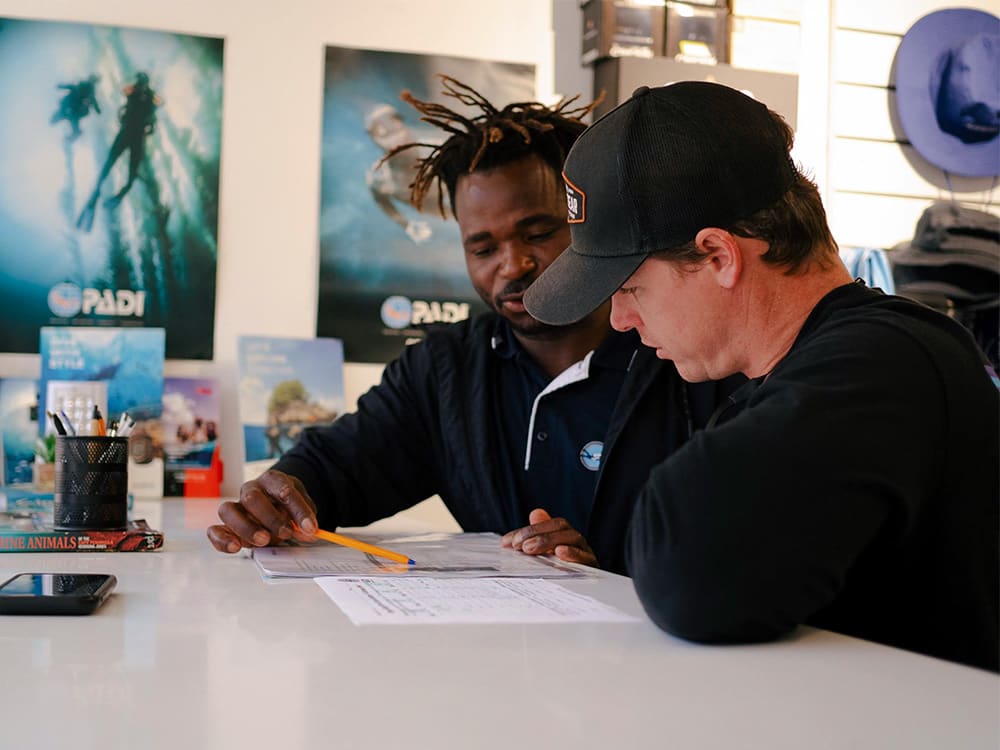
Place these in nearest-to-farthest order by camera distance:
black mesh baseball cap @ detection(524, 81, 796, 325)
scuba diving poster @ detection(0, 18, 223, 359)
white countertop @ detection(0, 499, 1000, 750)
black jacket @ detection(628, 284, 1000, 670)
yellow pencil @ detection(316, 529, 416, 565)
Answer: white countertop @ detection(0, 499, 1000, 750), black jacket @ detection(628, 284, 1000, 670), black mesh baseball cap @ detection(524, 81, 796, 325), yellow pencil @ detection(316, 529, 416, 565), scuba diving poster @ detection(0, 18, 223, 359)

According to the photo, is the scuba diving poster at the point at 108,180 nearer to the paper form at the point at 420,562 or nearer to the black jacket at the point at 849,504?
the paper form at the point at 420,562

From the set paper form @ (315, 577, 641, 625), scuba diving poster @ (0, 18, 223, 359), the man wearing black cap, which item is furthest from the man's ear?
scuba diving poster @ (0, 18, 223, 359)

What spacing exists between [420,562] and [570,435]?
58 centimetres

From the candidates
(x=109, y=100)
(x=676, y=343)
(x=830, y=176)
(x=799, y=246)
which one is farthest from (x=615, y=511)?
(x=109, y=100)

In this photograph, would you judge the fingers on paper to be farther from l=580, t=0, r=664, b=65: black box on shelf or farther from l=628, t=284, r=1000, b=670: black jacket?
l=580, t=0, r=664, b=65: black box on shelf

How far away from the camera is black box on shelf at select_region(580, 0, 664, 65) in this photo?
97.3 inches

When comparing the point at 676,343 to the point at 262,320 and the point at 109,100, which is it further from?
the point at 109,100

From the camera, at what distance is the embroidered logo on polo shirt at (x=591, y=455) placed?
5.90ft

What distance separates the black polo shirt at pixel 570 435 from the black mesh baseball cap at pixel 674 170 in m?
0.68

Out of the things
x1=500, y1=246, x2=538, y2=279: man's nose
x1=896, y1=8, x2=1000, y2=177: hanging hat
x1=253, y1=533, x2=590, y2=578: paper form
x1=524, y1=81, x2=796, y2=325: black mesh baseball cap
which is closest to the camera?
x1=524, y1=81, x2=796, y2=325: black mesh baseball cap

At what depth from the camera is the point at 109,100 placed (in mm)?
2467

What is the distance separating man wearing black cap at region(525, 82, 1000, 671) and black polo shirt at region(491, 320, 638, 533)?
2.07 feet

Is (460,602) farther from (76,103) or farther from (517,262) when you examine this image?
(76,103)

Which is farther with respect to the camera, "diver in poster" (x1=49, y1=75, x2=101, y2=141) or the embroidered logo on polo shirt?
"diver in poster" (x1=49, y1=75, x2=101, y2=141)
